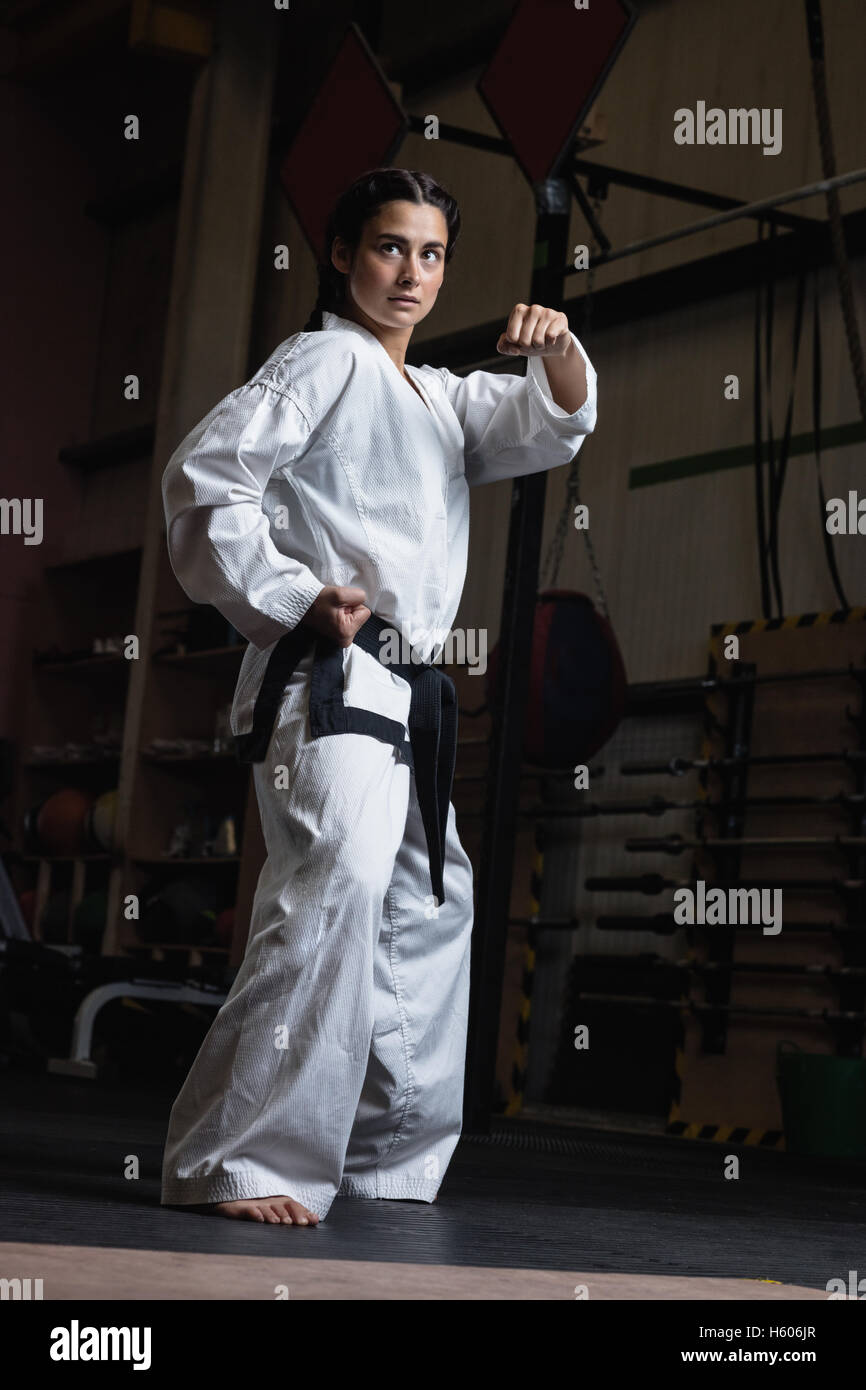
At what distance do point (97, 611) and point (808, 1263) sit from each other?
828 centimetres

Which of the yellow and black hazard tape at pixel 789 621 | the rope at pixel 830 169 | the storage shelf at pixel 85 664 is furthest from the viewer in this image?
the storage shelf at pixel 85 664

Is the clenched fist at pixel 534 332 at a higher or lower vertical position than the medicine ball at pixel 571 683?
lower

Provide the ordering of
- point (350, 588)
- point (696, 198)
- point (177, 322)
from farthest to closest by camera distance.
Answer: point (177, 322) < point (696, 198) < point (350, 588)

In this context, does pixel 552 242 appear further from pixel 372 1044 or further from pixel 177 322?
pixel 177 322

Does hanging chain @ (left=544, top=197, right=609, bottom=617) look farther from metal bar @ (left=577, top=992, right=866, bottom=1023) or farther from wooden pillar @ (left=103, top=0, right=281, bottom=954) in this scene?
wooden pillar @ (left=103, top=0, right=281, bottom=954)

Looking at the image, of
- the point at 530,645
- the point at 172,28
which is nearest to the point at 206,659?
the point at 172,28

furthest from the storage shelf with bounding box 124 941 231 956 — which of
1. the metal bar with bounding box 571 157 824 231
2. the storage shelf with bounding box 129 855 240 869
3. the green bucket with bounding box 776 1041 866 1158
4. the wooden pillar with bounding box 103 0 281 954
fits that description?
the metal bar with bounding box 571 157 824 231

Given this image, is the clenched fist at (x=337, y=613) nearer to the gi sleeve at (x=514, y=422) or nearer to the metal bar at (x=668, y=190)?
the gi sleeve at (x=514, y=422)

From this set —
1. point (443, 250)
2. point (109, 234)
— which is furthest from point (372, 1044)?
point (109, 234)

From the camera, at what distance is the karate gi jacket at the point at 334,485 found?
1.88m

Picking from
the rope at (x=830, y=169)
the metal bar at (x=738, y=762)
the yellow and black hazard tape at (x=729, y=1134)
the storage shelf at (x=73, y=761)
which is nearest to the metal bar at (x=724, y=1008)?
the yellow and black hazard tape at (x=729, y=1134)

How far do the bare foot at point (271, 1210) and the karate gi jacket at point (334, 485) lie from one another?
552 millimetres
